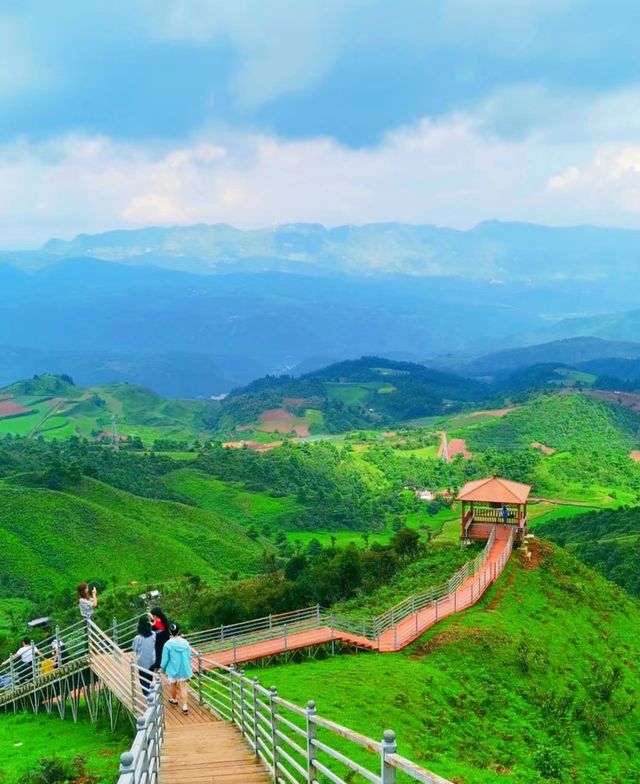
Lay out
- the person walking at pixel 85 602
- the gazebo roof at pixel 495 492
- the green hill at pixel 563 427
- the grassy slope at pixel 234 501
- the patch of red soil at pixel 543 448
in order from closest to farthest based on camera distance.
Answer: the person walking at pixel 85 602, the gazebo roof at pixel 495 492, the grassy slope at pixel 234 501, the patch of red soil at pixel 543 448, the green hill at pixel 563 427

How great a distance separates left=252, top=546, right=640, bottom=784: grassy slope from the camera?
723 inches

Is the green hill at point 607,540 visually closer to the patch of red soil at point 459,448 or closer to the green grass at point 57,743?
the green grass at point 57,743

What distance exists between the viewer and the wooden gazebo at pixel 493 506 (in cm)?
4047

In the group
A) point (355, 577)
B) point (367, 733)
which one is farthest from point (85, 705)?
point (355, 577)

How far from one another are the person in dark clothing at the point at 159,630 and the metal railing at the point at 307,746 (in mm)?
1555

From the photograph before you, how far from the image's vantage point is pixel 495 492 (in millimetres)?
40938

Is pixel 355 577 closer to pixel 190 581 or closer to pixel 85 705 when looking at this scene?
pixel 85 705

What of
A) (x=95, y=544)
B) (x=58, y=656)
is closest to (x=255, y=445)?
(x=95, y=544)

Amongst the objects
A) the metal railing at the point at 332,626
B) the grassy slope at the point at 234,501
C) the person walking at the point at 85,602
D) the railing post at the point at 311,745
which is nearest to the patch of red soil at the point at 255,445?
the grassy slope at the point at 234,501

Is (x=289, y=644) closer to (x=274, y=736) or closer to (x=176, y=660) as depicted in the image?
(x=176, y=660)

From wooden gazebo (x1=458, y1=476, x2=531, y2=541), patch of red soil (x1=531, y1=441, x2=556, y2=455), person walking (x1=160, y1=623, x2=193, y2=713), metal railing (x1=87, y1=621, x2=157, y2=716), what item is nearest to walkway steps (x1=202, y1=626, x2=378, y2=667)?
metal railing (x1=87, y1=621, x2=157, y2=716)

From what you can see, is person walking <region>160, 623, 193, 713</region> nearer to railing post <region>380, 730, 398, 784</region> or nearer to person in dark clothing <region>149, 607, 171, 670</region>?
person in dark clothing <region>149, 607, 171, 670</region>

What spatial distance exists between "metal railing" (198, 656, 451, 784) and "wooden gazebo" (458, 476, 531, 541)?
2482cm

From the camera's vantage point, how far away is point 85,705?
2211cm
